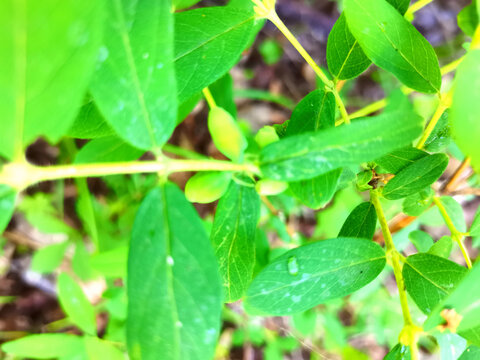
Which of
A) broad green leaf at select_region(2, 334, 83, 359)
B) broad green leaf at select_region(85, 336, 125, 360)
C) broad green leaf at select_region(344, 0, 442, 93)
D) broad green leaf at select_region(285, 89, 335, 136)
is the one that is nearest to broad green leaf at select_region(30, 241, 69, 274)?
broad green leaf at select_region(2, 334, 83, 359)

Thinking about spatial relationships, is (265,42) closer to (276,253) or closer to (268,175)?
(276,253)

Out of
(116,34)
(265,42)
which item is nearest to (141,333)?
(116,34)

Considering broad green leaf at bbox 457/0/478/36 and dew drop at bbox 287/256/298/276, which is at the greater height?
broad green leaf at bbox 457/0/478/36

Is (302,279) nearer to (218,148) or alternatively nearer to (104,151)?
(218,148)

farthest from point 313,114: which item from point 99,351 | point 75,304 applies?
point 75,304

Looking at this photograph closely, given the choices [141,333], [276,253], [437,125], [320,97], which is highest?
[320,97]

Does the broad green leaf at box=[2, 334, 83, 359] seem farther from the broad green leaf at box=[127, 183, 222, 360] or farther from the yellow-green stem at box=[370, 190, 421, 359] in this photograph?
the yellow-green stem at box=[370, 190, 421, 359]
